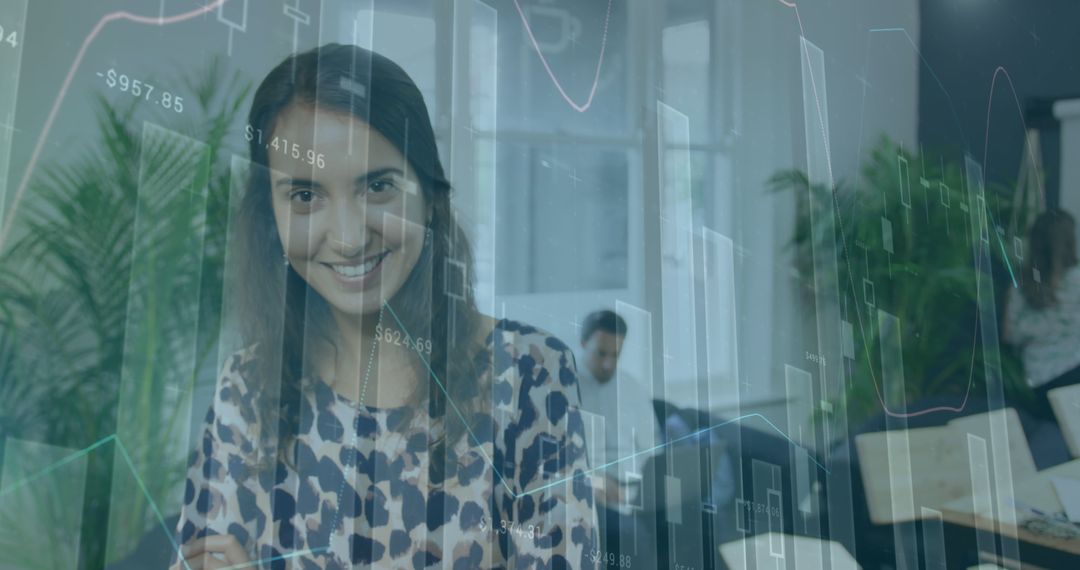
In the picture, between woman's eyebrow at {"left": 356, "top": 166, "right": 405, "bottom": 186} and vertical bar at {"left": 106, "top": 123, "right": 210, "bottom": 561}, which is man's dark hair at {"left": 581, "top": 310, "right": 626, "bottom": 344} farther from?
vertical bar at {"left": 106, "top": 123, "right": 210, "bottom": 561}

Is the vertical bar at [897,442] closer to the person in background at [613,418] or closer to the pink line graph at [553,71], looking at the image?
the person in background at [613,418]

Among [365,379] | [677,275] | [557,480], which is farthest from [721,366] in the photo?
[365,379]

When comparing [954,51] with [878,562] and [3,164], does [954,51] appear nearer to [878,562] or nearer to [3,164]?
[878,562]

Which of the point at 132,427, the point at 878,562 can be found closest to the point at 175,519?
the point at 132,427

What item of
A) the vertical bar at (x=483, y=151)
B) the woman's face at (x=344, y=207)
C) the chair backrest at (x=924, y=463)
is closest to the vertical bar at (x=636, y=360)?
the vertical bar at (x=483, y=151)

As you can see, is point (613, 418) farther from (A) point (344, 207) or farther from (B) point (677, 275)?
(A) point (344, 207)

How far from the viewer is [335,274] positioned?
1.12 metres

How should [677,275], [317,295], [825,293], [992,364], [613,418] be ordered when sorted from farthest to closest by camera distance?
[992,364]
[825,293]
[677,275]
[613,418]
[317,295]

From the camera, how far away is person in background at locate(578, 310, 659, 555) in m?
1.36

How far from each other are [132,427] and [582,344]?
61cm

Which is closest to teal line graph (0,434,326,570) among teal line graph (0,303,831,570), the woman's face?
teal line graph (0,303,831,570)

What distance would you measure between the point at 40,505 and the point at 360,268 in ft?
1.34

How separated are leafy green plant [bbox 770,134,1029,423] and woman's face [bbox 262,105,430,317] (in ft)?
2.52

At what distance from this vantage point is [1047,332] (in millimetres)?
2074
